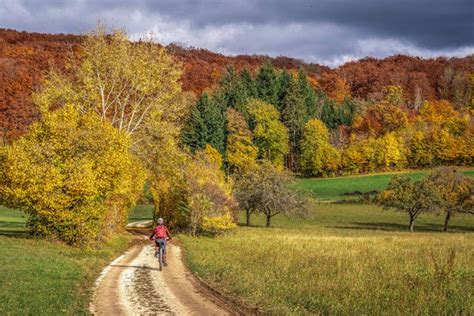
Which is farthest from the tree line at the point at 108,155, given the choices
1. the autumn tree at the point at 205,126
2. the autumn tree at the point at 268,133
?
the autumn tree at the point at 268,133

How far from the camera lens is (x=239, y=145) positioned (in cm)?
10688

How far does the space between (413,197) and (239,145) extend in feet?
174

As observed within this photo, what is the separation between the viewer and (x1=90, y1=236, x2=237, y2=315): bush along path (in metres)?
14.9

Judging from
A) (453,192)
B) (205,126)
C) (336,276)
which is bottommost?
(336,276)

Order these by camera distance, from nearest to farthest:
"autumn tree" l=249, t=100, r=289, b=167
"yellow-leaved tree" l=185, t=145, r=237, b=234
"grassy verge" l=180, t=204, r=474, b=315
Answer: "grassy verge" l=180, t=204, r=474, b=315 < "yellow-leaved tree" l=185, t=145, r=237, b=234 < "autumn tree" l=249, t=100, r=289, b=167

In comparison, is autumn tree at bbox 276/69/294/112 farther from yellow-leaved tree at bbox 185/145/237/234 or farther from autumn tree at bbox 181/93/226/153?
yellow-leaved tree at bbox 185/145/237/234

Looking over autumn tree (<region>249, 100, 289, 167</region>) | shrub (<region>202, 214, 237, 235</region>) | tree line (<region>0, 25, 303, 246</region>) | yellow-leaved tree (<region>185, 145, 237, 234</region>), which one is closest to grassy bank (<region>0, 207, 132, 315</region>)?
tree line (<region>0, 25, 303, 246</region>)

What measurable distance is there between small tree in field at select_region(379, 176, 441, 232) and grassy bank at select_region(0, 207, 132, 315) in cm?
4104

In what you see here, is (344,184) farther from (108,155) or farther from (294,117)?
(108,155)

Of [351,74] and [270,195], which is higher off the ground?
[351,74]

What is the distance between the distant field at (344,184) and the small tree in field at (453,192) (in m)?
27.1

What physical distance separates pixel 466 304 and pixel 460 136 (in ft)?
378

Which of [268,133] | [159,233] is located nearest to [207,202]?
[159,233]

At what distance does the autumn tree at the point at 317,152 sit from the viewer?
11525cm
